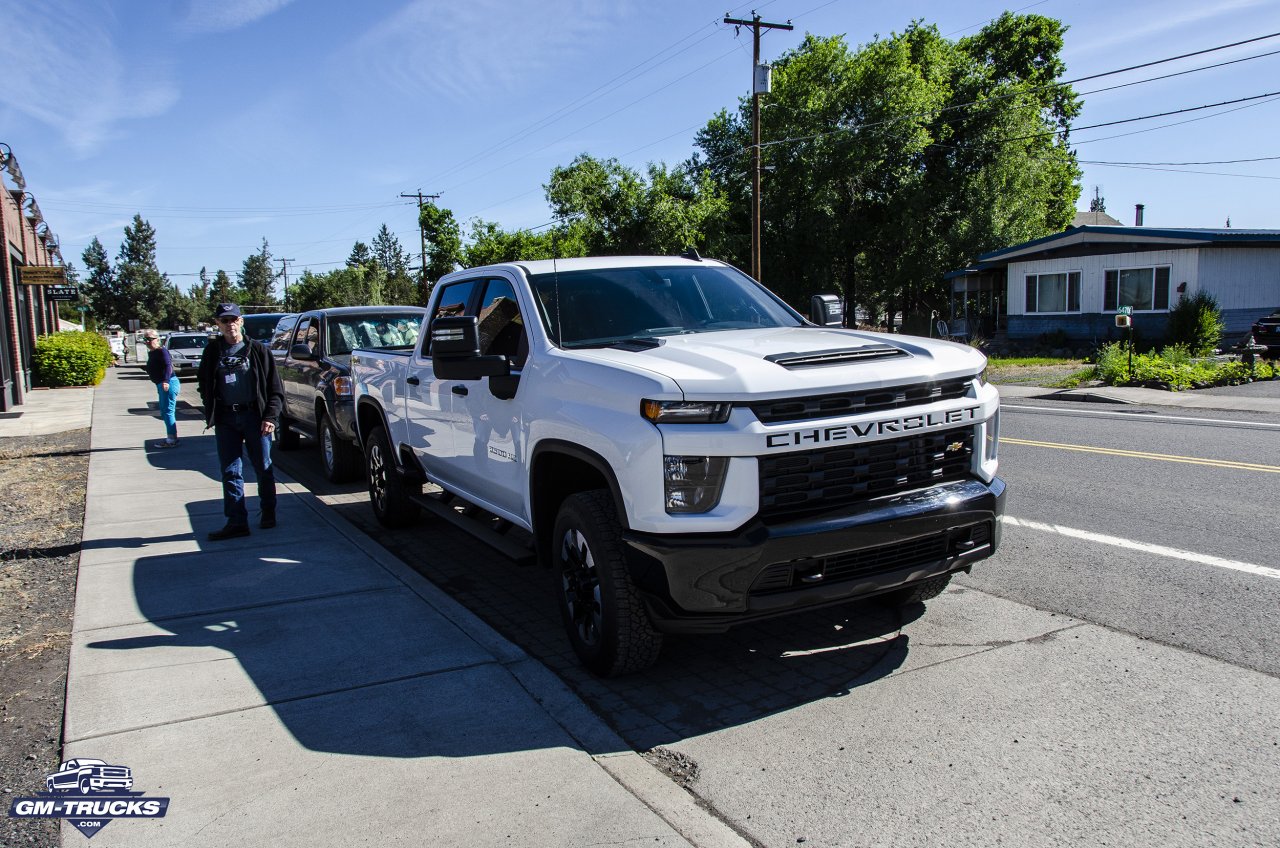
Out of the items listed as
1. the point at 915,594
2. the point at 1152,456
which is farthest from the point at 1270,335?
the point at 915,594

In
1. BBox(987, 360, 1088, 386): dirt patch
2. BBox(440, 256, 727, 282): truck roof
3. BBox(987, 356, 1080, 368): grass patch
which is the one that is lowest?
BBox(987, 360, 1088, 386): dirt patch

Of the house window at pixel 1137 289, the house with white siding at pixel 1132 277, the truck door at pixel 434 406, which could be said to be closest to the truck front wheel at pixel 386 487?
the truck door at pixel 434 406

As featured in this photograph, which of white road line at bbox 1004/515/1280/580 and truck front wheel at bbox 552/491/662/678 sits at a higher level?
truck front wheel at bbox 552/491/662/678

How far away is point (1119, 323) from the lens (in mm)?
17875

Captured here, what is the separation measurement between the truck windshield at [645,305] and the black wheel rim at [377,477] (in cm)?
296

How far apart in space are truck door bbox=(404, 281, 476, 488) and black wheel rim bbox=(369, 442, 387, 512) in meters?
0.83

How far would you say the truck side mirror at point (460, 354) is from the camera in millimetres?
4656

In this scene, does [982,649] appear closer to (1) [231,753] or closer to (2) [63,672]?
(1) [231,753]

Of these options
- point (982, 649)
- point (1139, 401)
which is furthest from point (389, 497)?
point (1139, 401)

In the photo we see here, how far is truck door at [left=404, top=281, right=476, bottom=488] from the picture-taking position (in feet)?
19.4

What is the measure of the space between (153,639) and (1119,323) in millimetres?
18084

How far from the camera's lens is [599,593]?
407 centimetres

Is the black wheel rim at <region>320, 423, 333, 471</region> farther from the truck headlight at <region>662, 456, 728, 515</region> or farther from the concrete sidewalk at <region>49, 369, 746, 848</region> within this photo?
the truck headlight at <region>662, 456, 728, 515</region>

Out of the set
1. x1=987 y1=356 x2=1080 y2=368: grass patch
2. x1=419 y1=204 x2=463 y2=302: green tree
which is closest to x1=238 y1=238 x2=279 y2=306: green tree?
x1=419 y1=204 x2=463 y2=302: green tree
